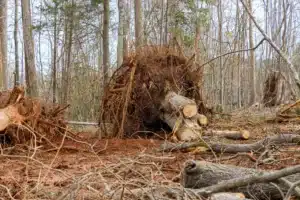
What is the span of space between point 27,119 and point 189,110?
109 inches

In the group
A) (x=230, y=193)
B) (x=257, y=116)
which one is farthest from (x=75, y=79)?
(x=230, y=193)

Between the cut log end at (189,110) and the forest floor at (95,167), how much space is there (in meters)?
0.71

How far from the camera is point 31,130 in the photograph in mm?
6531

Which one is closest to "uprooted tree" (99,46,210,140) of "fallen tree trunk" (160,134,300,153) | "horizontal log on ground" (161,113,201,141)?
"horizontal log on ground" (161,113,201,141)

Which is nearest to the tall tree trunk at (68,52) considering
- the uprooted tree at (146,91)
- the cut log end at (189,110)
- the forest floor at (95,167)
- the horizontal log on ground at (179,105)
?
the uprooted tree at (146,91)

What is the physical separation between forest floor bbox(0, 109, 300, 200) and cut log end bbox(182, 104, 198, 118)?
27.9 inches

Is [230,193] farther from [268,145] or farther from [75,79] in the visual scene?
[75,79]

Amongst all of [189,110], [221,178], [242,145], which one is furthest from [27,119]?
[221,178]

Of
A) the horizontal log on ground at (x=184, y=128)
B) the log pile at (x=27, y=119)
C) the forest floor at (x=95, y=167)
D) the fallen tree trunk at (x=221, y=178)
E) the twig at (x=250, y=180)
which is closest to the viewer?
the twig at (x=250, y=180)

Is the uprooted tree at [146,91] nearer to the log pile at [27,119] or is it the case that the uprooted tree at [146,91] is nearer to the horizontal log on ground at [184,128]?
the horizontal log on ground at [184,128]

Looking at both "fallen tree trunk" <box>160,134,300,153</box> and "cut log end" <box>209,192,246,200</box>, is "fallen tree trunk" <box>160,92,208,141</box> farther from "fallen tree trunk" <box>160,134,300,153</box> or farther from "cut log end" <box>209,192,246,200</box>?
"cut log end" <box>209,192,246,200</box>

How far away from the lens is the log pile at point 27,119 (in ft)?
21.4

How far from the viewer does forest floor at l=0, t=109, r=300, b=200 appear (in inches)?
122

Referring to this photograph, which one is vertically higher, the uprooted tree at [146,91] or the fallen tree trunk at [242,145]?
the uprooted tree at [146,91]
